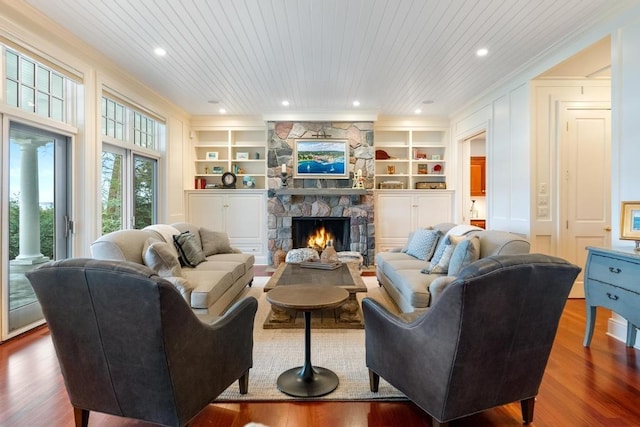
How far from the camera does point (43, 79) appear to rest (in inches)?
125

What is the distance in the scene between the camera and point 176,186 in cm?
579

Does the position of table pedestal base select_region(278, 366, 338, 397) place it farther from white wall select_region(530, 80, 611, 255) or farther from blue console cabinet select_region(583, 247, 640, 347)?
white wall select_region(530, 80, 611, 255)

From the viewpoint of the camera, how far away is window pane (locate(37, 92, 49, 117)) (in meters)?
3.12

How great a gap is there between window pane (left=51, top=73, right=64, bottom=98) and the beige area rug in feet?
10.1

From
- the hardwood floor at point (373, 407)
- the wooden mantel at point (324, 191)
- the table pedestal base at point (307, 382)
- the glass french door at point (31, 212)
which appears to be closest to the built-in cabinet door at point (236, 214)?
the wooden mantel at point (324, 191)

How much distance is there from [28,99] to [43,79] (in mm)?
307

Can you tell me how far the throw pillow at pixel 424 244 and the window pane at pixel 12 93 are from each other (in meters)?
4.29

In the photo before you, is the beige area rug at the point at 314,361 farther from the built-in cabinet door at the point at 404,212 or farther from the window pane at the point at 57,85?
the built-in cabinet door at the point at 404,212

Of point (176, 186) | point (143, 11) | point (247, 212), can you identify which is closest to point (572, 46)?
point (143, 11)

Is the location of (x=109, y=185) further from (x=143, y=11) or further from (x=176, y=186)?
(x=143, y=11)

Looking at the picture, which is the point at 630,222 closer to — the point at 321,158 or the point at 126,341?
the point at 126,341

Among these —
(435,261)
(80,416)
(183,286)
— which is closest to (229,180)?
(183,286)

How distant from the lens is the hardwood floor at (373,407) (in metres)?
1.80

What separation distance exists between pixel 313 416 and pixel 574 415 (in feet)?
4.84
